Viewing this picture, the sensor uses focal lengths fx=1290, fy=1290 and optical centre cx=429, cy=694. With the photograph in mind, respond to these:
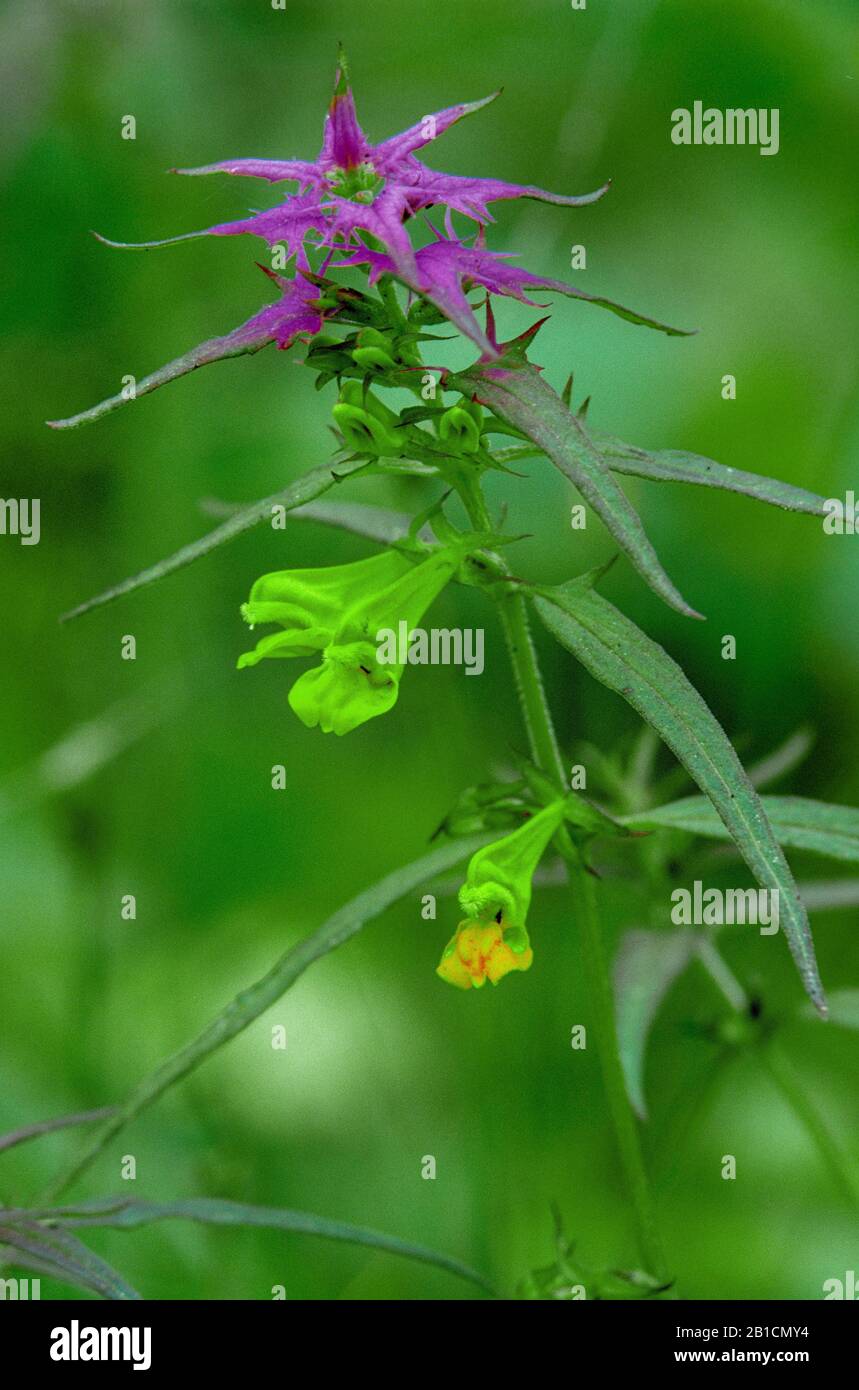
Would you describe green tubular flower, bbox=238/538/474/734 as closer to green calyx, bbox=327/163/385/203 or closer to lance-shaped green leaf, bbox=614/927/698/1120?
green calyx, bbox=327/163/385/203

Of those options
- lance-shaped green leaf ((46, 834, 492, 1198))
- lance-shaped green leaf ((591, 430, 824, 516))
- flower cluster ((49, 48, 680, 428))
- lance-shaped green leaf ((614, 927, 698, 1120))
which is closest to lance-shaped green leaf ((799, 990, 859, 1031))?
lance-shaped green leaf ((614, 927, 698, 1120))

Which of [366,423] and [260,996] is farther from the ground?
[366,423]

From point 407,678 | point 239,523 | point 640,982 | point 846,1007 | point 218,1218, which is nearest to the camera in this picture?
point 239,523

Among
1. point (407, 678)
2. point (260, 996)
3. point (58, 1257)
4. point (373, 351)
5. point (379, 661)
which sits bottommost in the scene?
→ point (58, 1257)

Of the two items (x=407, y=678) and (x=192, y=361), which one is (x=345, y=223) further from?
(x=407, y=678)

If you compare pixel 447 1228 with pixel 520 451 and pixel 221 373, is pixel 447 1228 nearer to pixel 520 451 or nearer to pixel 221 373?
pixel 520 451

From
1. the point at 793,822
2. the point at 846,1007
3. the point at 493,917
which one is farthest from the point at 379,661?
the point at 846,1007

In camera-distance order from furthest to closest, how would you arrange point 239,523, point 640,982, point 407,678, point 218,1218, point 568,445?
point 407,678, point 640,982, point 218,1218, point 239,523, point 568,445
